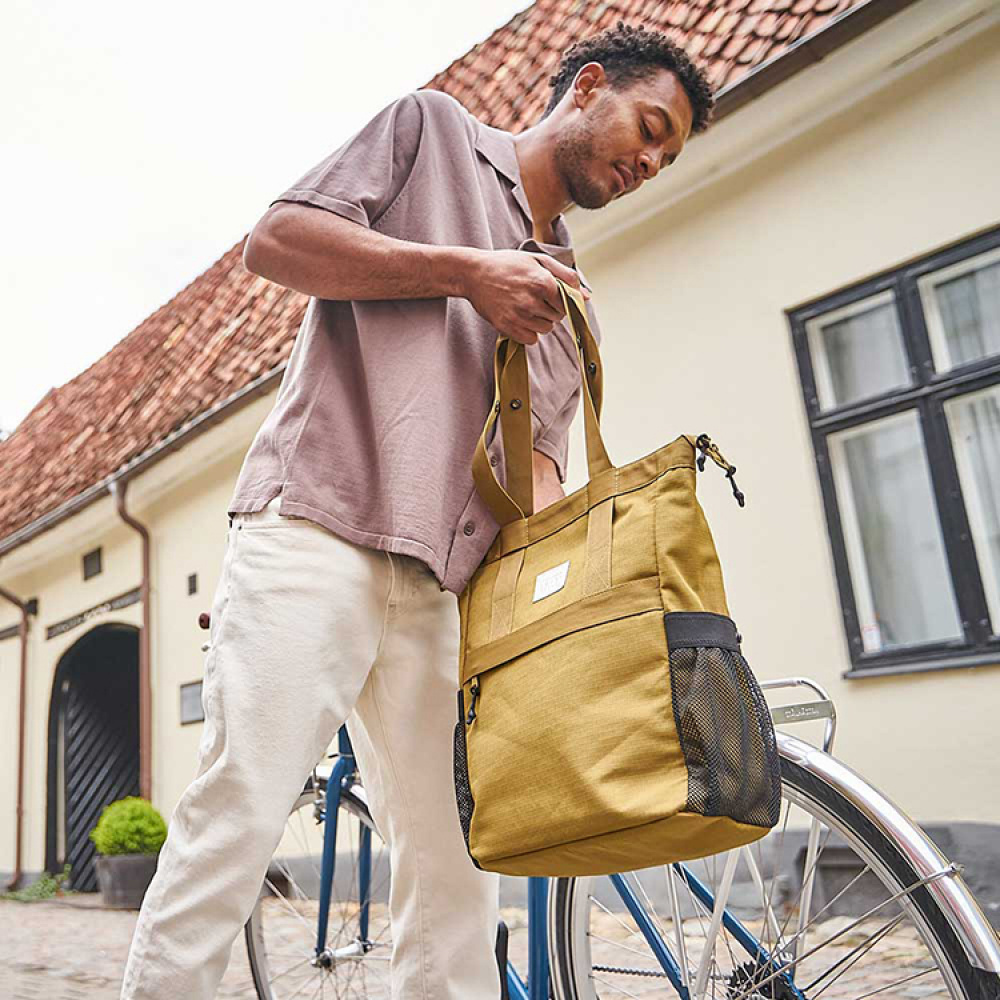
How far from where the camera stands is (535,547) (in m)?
1.71

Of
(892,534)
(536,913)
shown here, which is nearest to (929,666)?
(892,534)

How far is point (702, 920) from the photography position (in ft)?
6.04

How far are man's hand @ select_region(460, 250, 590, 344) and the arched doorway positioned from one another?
33.4 ft

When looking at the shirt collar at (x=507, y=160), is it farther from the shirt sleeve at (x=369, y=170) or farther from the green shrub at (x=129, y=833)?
the green shrub at (x=129, y=833)

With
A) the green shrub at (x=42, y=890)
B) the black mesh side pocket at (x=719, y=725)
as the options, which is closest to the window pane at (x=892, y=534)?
the black mesh side pocket at (x=719, y=725)

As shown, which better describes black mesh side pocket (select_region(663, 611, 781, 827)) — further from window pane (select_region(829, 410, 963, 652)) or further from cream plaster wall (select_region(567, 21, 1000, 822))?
window pane (select_region(829, 410, 963, 652))

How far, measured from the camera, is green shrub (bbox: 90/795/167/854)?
8.31 metres

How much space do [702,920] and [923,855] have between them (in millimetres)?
495

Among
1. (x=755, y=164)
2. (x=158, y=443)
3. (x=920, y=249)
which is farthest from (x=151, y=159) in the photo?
(x=920, y=249)

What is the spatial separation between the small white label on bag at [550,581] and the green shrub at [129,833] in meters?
7.50

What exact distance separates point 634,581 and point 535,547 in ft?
0.91

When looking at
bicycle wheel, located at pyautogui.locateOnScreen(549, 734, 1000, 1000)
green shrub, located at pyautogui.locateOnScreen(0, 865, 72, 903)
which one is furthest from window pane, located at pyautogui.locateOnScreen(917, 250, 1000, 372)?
green shrub, located at pyautogui.locateOnScreen(0, 865, 72, 903)

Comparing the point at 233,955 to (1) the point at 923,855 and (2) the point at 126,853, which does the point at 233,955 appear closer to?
(1) the point at 923,855

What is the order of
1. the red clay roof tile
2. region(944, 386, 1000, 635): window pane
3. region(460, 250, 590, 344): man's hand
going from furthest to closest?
1. the red clay roof tile
2. region(944, 386, 1000, 635): window pane
3. region(460, 250, 590, 344): man's hand
